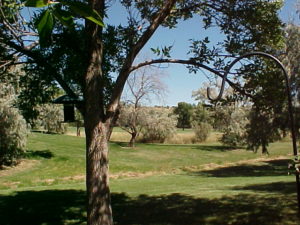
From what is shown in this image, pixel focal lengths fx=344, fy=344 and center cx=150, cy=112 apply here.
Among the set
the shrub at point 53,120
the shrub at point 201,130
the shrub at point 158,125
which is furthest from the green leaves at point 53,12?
the shrub at point 201,130

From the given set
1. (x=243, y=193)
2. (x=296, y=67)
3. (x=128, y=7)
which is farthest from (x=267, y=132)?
(x=128, y=7)

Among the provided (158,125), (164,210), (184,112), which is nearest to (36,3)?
(164,210)

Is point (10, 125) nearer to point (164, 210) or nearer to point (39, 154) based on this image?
point (39, 154)

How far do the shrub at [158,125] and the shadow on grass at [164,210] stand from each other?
2651cm

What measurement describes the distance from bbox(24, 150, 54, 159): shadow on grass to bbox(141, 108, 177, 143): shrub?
45.1ft

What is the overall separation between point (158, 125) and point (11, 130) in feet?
75.9

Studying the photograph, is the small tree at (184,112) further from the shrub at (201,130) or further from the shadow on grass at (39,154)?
the shadow on grass at (39,154)

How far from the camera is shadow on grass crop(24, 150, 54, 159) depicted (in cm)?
2407

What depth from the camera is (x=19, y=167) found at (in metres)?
21.1

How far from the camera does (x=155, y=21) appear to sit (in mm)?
6969

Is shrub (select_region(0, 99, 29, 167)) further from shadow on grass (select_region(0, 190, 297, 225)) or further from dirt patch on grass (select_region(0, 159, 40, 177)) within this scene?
shadow on grass (select_region(0, 190, 297, 225))

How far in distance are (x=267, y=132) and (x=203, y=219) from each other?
41.1 ft

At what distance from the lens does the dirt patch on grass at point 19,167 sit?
63.9 feet

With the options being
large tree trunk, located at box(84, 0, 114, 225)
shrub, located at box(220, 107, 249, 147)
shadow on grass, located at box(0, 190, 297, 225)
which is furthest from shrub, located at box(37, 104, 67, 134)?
large tree trunk, located at box(84, 0, 114, 225)
